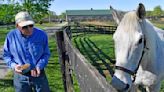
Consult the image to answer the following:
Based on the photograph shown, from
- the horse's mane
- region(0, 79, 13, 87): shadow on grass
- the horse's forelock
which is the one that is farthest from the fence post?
region(0, 79, 13, 87): shadow on grass

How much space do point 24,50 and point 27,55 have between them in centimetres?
7

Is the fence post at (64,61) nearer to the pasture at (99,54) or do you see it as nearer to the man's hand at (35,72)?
the man's hand at (35,72)

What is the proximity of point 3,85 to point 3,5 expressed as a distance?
47.0 feet

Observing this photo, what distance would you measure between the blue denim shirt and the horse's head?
1.00 metres

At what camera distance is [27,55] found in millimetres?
4660

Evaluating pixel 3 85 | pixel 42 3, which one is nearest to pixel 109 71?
pixel 3 85

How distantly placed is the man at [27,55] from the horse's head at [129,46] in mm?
994

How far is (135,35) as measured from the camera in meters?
4.29

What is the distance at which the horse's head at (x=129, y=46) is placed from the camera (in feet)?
13.4

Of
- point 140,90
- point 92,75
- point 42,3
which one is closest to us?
point 92,75

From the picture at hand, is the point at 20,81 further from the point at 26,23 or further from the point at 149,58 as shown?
the point at 149,58

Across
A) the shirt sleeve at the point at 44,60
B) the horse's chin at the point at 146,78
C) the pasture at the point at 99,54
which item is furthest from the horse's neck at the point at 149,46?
the pasture at the point at 99,54

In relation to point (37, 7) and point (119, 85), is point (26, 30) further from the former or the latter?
point (37, 7)

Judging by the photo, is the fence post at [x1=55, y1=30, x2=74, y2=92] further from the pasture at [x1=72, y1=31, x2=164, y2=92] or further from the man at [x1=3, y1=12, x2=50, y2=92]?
the pasture at [x1=72, y1=31, x2=164, y2=92]
